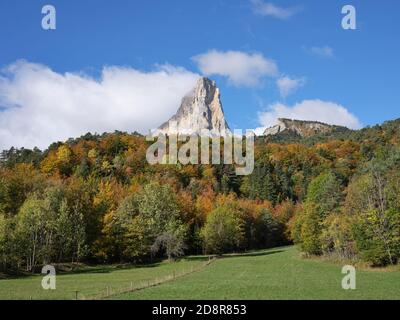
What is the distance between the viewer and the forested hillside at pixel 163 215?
64.2m

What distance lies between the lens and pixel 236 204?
114562mm

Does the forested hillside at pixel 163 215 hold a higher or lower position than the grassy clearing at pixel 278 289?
higher

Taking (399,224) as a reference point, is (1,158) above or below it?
above

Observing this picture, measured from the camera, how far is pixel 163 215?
8875 centimetres

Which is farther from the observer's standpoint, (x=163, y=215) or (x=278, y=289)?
(x=163, y=215)

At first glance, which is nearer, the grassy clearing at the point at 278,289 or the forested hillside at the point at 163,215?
the grassy clearing at the point at 278,289

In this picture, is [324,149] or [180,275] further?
[324,149]

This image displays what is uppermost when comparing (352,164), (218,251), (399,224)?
(352,164)

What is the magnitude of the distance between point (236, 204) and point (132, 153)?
5559cm

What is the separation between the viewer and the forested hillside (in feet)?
211
